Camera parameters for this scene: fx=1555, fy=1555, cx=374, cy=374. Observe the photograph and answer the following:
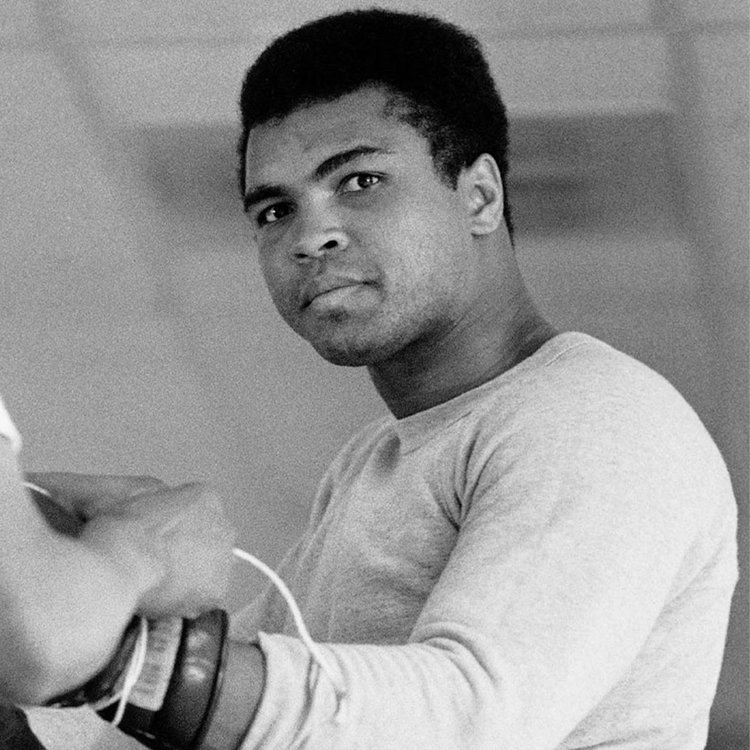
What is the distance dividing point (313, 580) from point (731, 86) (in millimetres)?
1505

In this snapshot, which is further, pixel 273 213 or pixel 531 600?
pixel 273 213

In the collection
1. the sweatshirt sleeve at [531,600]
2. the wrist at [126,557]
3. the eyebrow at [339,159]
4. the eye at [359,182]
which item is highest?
the eyebrow at [339,159]

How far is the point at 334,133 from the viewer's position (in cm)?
181

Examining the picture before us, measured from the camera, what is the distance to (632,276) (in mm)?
2969

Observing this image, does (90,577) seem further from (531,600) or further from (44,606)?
(531,600)

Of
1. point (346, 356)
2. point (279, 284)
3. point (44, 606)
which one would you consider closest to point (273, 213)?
point (279, 284)

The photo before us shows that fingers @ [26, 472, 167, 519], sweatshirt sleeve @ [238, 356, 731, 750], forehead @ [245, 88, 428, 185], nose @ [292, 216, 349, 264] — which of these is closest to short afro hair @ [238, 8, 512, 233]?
forehead @ [245, 88, 428, 185]

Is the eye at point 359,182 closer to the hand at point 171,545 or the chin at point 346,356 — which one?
the chin at point 346,356

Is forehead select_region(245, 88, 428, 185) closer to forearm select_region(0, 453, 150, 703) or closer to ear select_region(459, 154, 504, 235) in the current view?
ear select_region(459, 154, 504, 235)

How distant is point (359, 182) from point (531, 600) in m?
0.68

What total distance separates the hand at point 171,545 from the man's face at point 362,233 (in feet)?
1.91

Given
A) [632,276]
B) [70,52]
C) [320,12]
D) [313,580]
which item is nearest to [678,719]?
[313,580]

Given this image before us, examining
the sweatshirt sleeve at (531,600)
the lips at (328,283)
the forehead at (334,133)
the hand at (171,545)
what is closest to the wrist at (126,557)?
the hand at (171,545)

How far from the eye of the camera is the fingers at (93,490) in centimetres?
134
